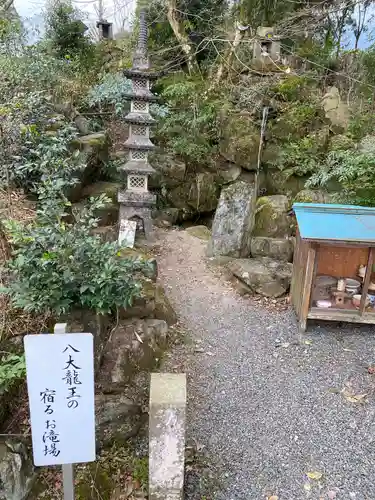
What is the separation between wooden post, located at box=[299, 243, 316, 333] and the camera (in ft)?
14.3

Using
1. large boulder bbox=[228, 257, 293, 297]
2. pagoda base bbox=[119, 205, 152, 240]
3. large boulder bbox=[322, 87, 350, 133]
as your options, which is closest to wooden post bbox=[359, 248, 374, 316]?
large boulder bbox=[228, 257, 293, 297]

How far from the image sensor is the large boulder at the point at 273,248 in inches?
259

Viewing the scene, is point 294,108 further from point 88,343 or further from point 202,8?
point 88,343

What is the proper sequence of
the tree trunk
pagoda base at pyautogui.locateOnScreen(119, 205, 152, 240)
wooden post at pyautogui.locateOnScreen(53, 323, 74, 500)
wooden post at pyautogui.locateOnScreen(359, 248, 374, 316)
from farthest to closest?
the tree trunk
pagoda base at pyautogui.locateOnScreen(119, 205, 152, 240)
wooden post at pyautogui.locateOnScreen(359, 248, 374, 316)
wooden post at pyautogui.locateOnScreen(53, 323, 74, 500)

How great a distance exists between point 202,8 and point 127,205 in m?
6.72

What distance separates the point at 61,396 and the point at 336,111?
8814 millimetres

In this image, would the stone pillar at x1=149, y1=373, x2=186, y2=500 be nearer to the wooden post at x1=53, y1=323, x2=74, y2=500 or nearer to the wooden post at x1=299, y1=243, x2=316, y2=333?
the wooden post at x1=53, y1=323, x2=74, y2=500

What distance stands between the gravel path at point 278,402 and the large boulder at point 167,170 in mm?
4067

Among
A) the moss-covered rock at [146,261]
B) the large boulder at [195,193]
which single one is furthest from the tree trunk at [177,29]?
the moss-covered rock at [146,261]

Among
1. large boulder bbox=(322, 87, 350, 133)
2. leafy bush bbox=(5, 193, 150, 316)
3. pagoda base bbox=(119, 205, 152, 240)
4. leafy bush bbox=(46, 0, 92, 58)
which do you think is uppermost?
leafy bush bbox=(46, 0, 92, 58)

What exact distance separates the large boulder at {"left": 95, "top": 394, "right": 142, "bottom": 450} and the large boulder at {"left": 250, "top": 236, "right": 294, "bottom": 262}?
163 inches

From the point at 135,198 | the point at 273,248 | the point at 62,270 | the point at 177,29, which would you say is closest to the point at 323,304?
the point at 273,248

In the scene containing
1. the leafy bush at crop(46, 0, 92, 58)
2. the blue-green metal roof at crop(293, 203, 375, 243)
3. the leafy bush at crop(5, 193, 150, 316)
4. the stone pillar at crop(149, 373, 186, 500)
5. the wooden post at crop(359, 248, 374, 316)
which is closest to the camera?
the stone pillar at crop(149, 373, 186, 500)

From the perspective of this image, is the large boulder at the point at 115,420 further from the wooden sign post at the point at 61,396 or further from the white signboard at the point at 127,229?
the white signboard at the point at 127,229
